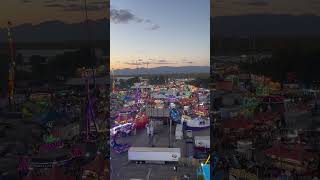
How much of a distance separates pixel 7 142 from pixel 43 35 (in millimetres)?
1285

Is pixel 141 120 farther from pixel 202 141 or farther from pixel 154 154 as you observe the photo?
pixel 202 141

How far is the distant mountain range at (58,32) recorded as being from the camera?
4.51m

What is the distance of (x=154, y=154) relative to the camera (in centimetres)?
644

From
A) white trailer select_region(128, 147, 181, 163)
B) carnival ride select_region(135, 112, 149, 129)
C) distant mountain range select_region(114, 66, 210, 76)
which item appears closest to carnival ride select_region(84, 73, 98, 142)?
distant mountain range select_region(114, 66, 210, 76)

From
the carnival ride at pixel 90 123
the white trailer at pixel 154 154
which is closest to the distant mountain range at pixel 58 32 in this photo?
the carnival ride at pixel 90 123

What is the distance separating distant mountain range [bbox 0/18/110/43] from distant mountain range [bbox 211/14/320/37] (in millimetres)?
1277

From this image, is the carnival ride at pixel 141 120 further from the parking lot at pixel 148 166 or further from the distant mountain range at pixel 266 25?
the distant mountain range at pixel 266 25

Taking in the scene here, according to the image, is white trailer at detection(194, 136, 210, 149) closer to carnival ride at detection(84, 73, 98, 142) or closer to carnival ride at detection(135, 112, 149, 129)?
carnival ride at detection(135, 112, 149, 129)

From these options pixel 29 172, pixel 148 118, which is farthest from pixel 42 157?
pixel 148 118

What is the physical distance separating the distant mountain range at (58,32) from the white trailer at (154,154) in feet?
7.22

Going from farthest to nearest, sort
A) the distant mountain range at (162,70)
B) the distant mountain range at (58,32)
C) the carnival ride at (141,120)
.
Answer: the carnival ride at (141,120), the distant mountain range at (162,70), the distant mountain range at (58,32)

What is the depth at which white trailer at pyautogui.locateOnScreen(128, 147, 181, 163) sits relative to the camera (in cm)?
612

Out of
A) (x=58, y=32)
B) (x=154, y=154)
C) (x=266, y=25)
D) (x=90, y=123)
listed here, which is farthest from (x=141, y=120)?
(x=266, y=25)

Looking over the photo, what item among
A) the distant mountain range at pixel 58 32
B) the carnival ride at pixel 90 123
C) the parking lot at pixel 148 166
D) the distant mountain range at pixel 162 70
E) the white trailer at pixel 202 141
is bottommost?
the parking lot at pixel 148 166
